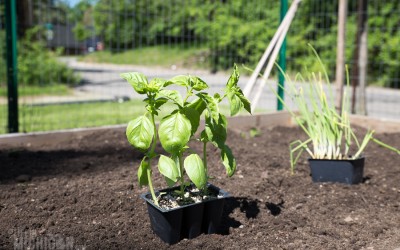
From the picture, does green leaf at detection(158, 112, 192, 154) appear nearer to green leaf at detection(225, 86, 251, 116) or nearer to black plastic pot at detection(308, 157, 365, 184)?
green leaf at detection(225, 86, 251, 116)

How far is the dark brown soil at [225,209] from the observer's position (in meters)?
2.24

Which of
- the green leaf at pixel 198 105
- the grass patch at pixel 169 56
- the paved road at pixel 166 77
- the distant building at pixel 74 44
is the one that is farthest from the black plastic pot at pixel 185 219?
the grass patch at pixel 169 56

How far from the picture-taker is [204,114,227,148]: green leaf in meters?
2.11

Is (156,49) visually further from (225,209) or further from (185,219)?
(185,219)

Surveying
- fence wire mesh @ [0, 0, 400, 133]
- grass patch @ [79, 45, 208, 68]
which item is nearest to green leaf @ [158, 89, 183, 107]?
fence wire mesh @ [0, 0, 400, 133]

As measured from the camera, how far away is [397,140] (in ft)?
14.5

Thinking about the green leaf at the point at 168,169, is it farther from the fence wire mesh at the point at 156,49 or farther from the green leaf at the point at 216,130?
the fence wire mesh at the point at 156,49

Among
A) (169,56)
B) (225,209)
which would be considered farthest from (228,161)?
(169,56)

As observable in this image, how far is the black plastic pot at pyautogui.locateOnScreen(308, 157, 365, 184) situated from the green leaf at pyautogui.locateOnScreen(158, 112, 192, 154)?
4.74ft

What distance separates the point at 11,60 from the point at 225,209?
8.75ft

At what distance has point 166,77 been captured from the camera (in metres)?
8.58

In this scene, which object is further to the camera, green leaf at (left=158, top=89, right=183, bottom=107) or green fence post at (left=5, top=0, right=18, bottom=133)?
green fence post at (left=5, top=0, right=18, bottom=133)

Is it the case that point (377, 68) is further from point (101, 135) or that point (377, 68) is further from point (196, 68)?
point (101, 135)

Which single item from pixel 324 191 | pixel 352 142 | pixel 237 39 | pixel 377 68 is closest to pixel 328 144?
pixel 324 191
